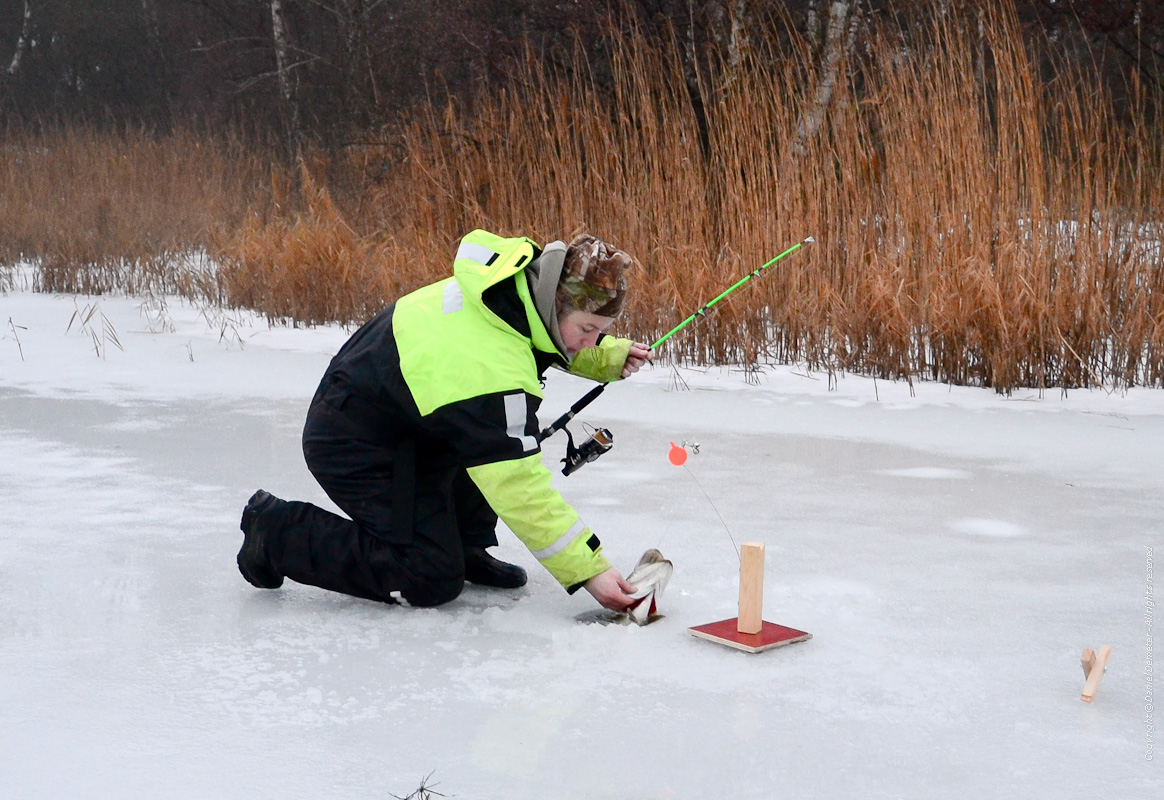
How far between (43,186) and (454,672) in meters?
9.33

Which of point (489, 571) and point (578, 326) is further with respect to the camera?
point (489, 571)

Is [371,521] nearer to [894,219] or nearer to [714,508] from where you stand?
[714,508]

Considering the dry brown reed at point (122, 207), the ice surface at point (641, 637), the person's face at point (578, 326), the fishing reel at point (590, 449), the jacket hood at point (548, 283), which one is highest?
the dry brown reed at point (122, 207)

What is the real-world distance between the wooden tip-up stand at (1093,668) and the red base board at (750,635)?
16.7 inches

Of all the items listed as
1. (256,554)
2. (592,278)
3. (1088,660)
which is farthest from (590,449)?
(1088,660)

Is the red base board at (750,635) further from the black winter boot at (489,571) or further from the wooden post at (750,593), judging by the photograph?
the black winter boot at (489,571)

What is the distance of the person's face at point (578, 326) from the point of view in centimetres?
203

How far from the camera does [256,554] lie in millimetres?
2182

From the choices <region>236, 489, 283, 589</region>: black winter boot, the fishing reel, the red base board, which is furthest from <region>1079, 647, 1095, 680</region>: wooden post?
<region>236, 489, 283, 589</region>: black winter boot

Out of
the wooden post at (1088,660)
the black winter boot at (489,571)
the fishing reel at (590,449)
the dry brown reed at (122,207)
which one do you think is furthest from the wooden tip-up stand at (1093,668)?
the dry brown reed at (122,207)

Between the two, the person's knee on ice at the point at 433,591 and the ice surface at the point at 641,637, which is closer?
the ice surface at the point at 641,637

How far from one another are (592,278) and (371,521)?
2.01 feet

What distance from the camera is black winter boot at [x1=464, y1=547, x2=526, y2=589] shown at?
2297 millimetres

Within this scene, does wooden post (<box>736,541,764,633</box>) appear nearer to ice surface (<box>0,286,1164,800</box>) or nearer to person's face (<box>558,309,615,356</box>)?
ice surface (<box>0,286,1164,800</box>)
